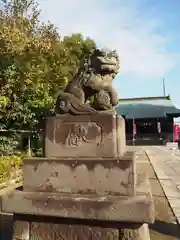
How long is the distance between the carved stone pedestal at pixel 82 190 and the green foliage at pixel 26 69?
6603 mm

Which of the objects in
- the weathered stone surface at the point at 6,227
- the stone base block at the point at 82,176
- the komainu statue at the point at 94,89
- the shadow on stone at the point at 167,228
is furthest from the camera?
the shadow on stone at the point at 167,228

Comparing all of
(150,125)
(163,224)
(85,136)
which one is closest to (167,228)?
(163,224)

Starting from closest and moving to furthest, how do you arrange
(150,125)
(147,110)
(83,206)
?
(83,206)
(150,125)
(147,110)

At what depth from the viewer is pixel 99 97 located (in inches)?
139

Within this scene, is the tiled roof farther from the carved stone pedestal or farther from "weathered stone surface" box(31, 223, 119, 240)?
"weathered stone surface" box(31, 223, 119, 240)

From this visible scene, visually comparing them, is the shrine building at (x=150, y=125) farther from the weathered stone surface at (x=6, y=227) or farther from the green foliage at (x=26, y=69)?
the weathered stone surface at (x=6, y=227)

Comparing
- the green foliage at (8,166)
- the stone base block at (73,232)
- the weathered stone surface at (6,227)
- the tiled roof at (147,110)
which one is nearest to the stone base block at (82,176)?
the stone base block at (73,232)

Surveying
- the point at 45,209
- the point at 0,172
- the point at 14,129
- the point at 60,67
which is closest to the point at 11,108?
the point at 14,129

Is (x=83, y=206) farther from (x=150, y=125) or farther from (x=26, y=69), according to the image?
(x=150, y=125)

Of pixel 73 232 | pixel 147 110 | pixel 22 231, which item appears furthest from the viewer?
pixel 147 110

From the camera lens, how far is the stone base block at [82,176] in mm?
3082

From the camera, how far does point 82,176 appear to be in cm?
319

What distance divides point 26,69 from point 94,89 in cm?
848

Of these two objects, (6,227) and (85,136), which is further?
(6,227)
